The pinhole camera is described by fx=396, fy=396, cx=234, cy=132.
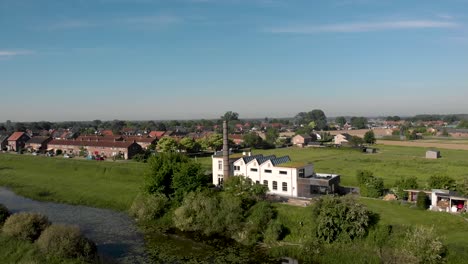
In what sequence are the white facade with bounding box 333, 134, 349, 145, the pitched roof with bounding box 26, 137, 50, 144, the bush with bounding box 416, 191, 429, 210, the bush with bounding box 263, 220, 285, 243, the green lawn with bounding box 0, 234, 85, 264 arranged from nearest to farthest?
1. the green lawn with bounding box 0, 234, 85, 264
2. the bush with bounding box 263, 220, 285, 243
3. the bush with bounding box 416, 191, 429, 210
4. the pitched roof with bounding box 26, 137, 50, 144
5. the white facade with bounding box 333, 134, 349, 145

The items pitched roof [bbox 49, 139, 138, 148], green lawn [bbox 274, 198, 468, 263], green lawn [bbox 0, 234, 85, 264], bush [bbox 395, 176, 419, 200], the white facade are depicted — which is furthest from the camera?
the white facade

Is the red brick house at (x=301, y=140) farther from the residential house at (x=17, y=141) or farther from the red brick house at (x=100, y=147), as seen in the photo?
the residential house at (x=17, y=141)

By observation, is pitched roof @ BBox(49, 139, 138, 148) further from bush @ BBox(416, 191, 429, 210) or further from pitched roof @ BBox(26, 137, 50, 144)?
bush @ BBox(416, 191, 429, 210)

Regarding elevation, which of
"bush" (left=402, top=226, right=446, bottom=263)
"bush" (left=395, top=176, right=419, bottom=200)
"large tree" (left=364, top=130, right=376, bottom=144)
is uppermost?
"large tree" (left=364, top=130, right=376, bottom=144)

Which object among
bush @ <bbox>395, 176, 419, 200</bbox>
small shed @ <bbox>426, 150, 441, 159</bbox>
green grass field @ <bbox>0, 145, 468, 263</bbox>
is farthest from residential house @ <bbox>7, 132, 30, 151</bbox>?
small shed @ <bbox>426, 150, 441, 159</bbox>

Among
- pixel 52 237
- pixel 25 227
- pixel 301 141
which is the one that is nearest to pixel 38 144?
pixel 301 141

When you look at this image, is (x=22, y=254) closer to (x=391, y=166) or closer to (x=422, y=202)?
(x=422, y=202)
